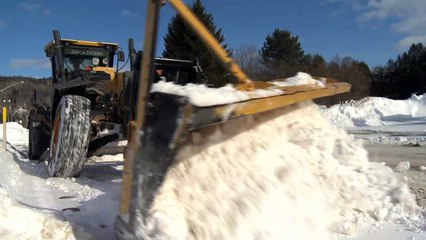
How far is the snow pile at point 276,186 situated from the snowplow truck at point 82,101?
238 centimetres

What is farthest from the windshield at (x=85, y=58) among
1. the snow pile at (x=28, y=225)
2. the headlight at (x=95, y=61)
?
the snow pile at (x=28, y=225)

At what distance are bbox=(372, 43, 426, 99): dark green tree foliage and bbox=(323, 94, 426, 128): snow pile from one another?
1312cm

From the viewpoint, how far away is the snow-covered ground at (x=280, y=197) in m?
3.05

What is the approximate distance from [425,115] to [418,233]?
22.4 metres

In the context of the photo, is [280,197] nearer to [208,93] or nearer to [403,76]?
[208,93]

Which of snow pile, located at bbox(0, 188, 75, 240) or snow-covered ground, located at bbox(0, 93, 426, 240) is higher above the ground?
snow-covered ground, located at bbox(0, 93, 426, 240)

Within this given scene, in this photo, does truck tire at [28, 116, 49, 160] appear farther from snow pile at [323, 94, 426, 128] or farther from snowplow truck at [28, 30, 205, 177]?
snow pile at [323, 94, 426, 128]

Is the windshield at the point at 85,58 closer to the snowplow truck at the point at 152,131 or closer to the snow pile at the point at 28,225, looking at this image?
the snow pile at the point at 28,225

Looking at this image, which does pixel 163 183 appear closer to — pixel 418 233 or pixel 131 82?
pixel 418 233

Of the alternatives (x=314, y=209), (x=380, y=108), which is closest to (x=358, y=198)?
(x=314, y=209)

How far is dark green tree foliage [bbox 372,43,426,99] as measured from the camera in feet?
128

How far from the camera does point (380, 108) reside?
79.4 ft

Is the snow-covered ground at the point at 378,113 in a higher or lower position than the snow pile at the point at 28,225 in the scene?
lower

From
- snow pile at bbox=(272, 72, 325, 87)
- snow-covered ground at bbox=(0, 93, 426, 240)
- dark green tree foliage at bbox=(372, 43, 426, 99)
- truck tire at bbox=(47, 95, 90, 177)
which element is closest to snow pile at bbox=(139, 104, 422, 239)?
snow-covered ground at bbox=(0, 93, 426, 240)
